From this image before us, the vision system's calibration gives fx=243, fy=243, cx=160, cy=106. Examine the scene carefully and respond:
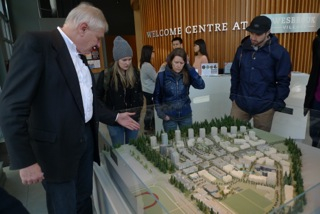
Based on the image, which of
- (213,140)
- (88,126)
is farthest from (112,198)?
(213,140)

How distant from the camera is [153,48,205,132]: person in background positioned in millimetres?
2484

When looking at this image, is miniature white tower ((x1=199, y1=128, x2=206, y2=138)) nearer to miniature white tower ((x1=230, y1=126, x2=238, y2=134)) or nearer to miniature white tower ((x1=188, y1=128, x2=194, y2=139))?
miniature white tower ((x1=188, y1=128, x2=194, y2=139))

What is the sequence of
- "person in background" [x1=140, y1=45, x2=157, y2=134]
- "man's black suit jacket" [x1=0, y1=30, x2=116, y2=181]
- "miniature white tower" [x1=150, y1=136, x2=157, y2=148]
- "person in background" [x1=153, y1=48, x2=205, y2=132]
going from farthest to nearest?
"person in background" [x1=140, y1=45, x2=157, y2=134] < "person in background" [x1=153, y1=48, x2=205, y2=132] < "miniature white tower" [x1=150, y1=136, x2=157, y2=148] < "man's black suit jacket" [x1=0, y1=30, x2=116, y2=181]

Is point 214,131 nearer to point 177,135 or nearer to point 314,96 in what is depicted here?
point 177,135

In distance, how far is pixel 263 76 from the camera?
2379 mm

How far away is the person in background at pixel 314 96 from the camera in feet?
6.99

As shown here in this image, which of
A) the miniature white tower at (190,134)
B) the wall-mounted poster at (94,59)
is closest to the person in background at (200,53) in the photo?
the miniature white tower at (190,134)

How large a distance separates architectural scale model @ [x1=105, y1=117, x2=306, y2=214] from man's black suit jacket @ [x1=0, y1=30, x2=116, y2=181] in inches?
18.5

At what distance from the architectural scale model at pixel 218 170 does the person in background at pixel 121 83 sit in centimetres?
46

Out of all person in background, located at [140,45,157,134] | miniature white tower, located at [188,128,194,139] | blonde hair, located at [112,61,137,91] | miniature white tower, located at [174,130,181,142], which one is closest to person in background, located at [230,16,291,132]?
miniature white tower, located at [188,128,194,139]

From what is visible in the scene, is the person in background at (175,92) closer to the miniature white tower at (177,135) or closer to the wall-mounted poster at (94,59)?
the miniature white tower at (177,135)

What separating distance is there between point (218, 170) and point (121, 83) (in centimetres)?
125

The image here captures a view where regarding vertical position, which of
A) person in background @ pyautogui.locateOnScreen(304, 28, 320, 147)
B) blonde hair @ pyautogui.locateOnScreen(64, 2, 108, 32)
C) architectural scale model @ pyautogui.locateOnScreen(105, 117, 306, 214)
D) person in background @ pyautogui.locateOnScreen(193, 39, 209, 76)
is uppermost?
blonde hair @ pyautogui.locateOnScreen(64, 2, 108, 32)

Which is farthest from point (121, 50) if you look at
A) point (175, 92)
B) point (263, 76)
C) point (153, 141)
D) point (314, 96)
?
point (314, 96)
